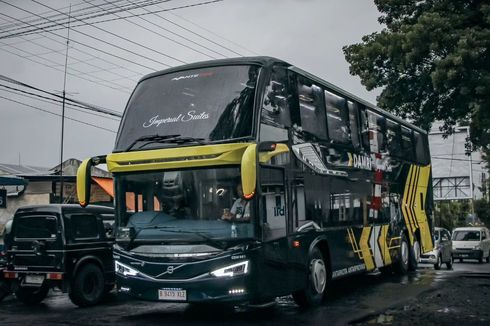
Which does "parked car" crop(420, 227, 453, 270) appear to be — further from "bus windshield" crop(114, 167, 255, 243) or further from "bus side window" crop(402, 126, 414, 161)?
"bus windshield" crop(114, 167, 255, 243)

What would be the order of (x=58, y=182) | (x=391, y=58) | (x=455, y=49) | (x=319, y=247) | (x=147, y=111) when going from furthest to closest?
(x=58, y=182) < (x=391, y=58) < (x=455, y=49) < (x=319, y=247) < (x=147, y=111)

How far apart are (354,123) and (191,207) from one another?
5.31 m

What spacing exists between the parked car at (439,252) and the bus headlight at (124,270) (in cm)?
1354

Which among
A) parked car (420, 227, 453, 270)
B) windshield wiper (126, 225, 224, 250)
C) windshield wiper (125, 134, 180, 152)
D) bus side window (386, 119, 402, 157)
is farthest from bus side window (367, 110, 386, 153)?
parked car (420, 227, 453, 270)

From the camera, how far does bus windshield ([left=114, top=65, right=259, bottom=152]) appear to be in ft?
29.9

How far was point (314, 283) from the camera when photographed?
10664 millimetres

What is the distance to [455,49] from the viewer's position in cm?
1823

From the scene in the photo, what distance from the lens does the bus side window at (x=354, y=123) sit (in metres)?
12.8

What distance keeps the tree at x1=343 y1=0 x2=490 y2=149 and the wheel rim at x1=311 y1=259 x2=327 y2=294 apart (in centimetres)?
967

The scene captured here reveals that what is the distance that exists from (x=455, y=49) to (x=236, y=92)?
36.9ft

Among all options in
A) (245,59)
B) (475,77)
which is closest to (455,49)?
(475,77)

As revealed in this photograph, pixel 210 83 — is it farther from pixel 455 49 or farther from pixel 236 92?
pixel 455 49

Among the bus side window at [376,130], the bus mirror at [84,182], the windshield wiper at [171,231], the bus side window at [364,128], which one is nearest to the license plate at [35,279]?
the bus mirror at [84,182]

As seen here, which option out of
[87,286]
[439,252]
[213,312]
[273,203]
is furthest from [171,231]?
[439,252]
